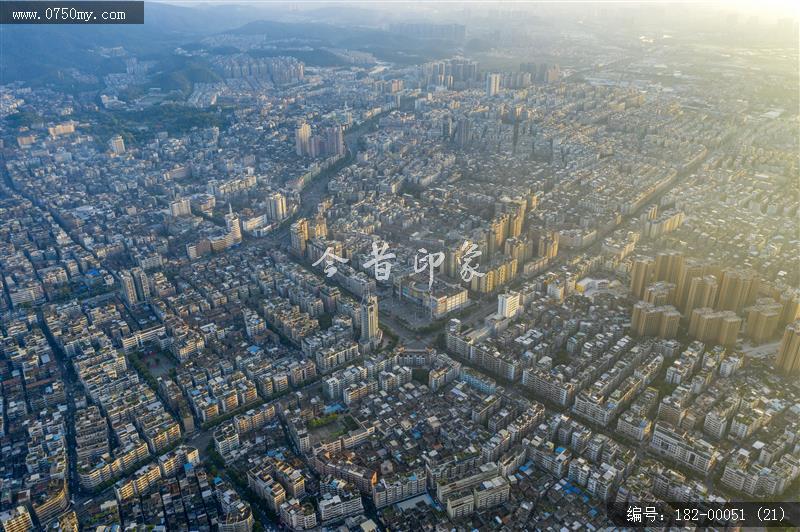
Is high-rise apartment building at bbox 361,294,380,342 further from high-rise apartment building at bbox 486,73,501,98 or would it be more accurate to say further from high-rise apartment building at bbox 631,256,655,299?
high-rise apartment building at bbox 486,73,501,98

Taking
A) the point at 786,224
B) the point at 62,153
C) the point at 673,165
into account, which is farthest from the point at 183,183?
the point at 786,224

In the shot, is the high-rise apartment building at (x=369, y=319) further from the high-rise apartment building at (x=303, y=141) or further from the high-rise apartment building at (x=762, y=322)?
the high-rise apartment building at (x=303, y=141)

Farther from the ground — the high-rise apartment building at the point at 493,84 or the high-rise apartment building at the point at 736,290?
the high-rise apartment building at the point at 493,84

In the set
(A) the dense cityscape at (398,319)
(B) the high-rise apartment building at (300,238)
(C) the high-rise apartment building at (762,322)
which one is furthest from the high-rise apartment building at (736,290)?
(B) the high-rise apartment building at (300,238)

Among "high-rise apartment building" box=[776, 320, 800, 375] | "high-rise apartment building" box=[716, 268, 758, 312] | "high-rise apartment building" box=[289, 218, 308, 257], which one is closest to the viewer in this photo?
"high-rise apartment building" box=[776, 320, 800, 375]

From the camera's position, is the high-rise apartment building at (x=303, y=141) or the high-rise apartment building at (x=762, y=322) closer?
the high-rise apartment building at (x=762, y=322)

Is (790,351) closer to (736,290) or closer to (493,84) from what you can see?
(736,290)

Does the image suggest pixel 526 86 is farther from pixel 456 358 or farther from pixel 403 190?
pixel 456 358

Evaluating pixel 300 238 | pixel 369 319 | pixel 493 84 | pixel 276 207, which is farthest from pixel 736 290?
pixel 493 84

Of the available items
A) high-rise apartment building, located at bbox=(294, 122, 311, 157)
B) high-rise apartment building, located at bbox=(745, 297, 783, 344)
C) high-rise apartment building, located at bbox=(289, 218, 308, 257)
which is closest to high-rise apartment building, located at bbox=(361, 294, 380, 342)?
high-rise apartment building, located at bbox=(289, 218, 308, 257)
